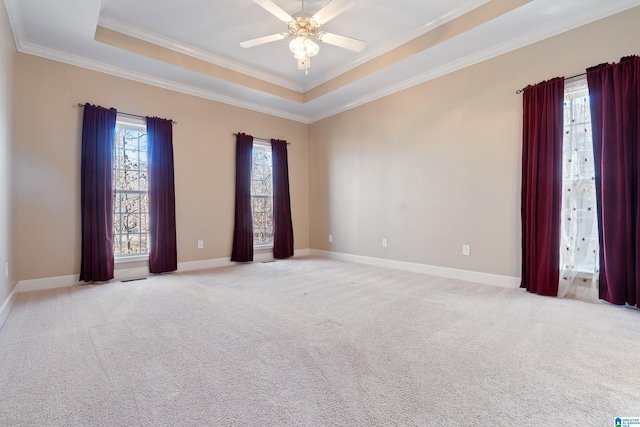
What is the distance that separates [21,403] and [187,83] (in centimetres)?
433

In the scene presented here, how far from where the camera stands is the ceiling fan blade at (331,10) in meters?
2.55

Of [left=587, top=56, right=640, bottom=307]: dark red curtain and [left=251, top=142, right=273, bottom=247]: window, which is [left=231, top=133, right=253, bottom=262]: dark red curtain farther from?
[left=587, top=56, right=640, bottom=307]: dark red curtain

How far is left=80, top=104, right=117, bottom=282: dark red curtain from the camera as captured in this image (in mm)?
3752

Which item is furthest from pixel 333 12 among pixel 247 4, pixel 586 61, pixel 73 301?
pixel 73 301

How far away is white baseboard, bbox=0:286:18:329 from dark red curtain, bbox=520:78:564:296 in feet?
16.3

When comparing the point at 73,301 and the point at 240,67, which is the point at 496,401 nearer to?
the point at 73,301

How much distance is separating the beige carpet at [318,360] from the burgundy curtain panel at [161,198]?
1.18 metres

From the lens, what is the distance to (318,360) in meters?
1.81

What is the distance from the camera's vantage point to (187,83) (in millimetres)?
4559

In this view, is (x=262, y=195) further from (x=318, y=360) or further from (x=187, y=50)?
(x=318, y=360)

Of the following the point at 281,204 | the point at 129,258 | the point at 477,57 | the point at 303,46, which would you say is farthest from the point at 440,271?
the point at 129,258

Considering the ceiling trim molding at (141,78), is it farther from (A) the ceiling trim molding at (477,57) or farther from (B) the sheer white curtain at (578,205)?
(B) the sheer white curtain at (578,205)

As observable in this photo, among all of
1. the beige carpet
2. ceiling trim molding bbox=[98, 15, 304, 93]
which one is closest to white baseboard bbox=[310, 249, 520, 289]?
the beige carpet

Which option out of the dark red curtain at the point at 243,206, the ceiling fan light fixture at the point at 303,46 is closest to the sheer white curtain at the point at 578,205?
the ceiling fan light fixture at the point at 303,46
